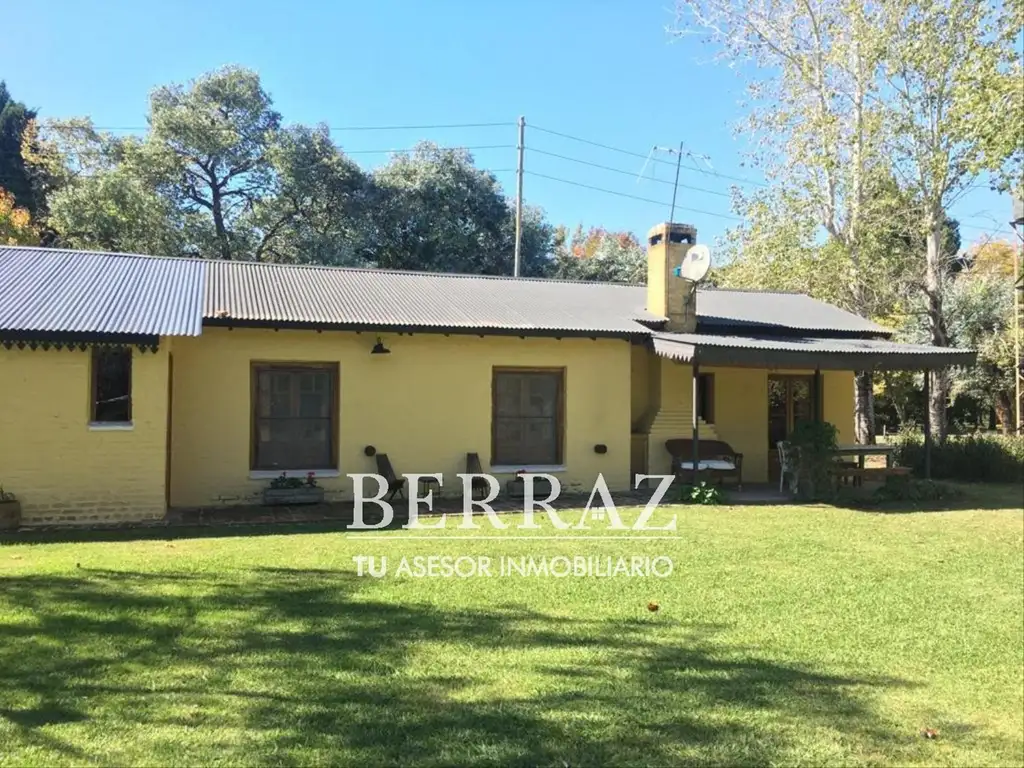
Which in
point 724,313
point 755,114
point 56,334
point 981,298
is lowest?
point 56,334

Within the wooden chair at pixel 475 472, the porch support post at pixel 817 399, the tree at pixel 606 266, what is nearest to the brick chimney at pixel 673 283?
the porch support post at pixel 817 399

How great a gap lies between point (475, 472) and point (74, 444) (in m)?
5.68

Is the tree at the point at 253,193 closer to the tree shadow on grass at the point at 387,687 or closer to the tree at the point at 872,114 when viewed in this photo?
the tree at the point at 872,114

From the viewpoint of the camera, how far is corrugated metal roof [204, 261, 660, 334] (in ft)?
36.8

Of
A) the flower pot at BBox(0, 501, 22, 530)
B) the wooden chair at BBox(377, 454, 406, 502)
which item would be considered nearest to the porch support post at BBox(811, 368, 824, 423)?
the wooden chair at BBox(377, 454, 406, 502)

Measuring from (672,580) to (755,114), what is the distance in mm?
17318

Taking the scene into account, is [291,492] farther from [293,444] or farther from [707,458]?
[707,458]

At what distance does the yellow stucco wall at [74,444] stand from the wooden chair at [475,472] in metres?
4.55

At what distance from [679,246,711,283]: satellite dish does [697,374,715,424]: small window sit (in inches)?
87.2

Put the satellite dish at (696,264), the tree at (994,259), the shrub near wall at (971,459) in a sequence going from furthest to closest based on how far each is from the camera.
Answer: the tree at (994,259), the shrub near wall at (971,459), the satellite dish at (696,264)

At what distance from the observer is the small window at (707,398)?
47.6 feet

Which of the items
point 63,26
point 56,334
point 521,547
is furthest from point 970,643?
point 63,26

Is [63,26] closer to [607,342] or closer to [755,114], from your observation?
[607,342]

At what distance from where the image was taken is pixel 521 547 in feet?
26.5
